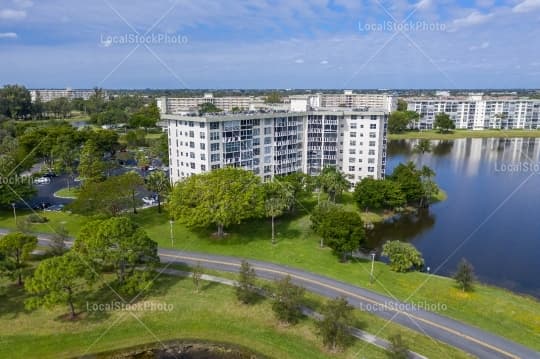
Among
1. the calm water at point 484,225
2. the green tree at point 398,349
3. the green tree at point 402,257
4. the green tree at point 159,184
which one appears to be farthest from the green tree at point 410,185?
the green tree at point 398,349

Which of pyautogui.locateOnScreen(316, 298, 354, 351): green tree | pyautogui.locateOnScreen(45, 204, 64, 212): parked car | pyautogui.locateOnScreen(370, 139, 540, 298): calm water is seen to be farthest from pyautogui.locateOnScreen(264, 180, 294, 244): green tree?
pyautogui.locateOnScreen(45, 204, 64, 212): parked car

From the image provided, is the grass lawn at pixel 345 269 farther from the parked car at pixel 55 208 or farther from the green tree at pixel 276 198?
the parked car at pixel 55 208

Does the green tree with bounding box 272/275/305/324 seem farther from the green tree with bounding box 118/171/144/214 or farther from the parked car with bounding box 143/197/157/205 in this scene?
the parked car with bounding box 143/197/157/205

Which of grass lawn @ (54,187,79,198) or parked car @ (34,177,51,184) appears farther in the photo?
parked car @ (34,177,51,184)

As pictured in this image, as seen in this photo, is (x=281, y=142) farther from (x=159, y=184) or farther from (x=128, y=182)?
(x=128, y=182)

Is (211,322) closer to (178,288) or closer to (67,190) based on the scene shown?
(178,288)

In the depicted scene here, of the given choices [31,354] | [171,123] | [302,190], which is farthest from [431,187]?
[31,354]
